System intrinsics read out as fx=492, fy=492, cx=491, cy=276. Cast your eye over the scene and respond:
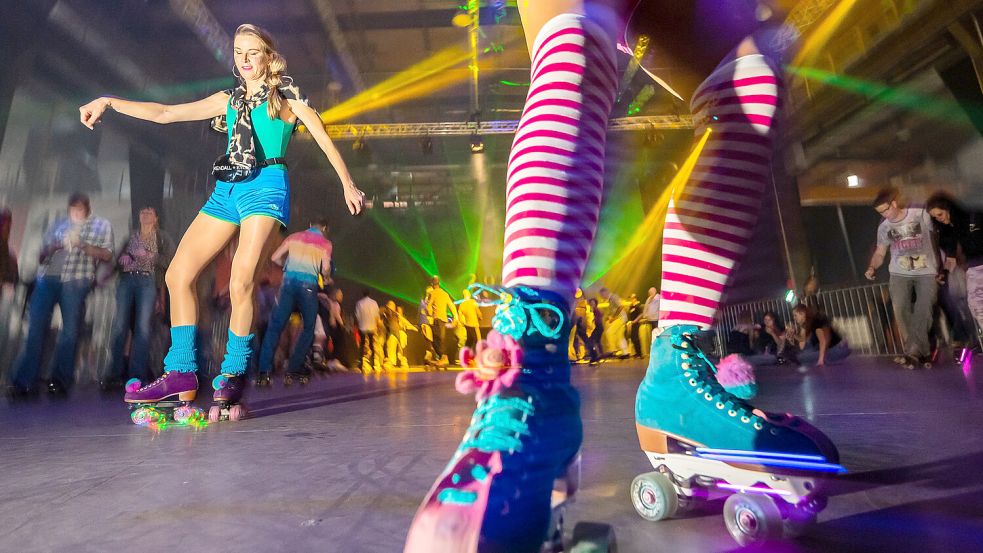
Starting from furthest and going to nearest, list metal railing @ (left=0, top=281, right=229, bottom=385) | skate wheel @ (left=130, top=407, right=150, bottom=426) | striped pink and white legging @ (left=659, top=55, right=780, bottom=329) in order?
metal railing @ (left=0, top=281, right=229, bottom=385) < skate wheel @ (left=130, top=407, right=150, bottom=426) < striped pink and white legging @ (left=659, top=55, right=780, bottom=329)

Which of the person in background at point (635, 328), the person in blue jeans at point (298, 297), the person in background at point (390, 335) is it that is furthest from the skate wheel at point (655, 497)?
the person in background at point (635, 328)

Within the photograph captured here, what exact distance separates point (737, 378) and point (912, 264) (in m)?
4.28

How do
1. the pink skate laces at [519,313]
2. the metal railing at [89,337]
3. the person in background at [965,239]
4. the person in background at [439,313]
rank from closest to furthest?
1. the pink skate laces at [519,313]
2. the person in background at [965,239]
3. the metal railing at [89,337]
4. the person in background at [439,313]

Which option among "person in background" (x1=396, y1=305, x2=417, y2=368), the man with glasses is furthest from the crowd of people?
"person in background" (x1=396, y1=305, x2=417, y2=368)

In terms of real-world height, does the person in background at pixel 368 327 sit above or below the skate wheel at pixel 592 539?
above

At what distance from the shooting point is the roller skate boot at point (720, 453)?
0.54 m

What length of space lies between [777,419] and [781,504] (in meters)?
0.12

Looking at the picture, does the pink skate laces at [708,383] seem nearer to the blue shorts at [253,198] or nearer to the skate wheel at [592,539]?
the skate wheel at [592,539]

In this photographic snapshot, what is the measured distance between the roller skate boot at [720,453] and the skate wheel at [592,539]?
0.15m

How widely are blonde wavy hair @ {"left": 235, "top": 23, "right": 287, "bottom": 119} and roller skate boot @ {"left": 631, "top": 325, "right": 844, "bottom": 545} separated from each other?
71.6 inches

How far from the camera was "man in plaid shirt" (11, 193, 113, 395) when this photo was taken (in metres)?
3.41

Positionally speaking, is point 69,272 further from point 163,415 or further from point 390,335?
point 390,335

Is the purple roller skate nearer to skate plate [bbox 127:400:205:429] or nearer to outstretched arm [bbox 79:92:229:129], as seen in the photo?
skate plate [bbox 127:400:205:429]

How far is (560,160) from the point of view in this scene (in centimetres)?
61
